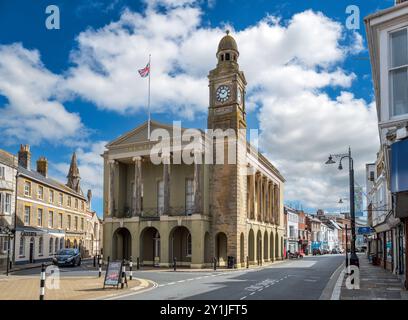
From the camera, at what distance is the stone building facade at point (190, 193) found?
37.8m

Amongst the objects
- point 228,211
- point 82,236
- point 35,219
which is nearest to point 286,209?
point 82,236

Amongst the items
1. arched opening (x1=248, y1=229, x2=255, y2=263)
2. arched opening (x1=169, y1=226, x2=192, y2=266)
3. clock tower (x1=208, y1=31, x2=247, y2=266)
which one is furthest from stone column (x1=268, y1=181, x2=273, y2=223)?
arched opening (x1=169, y1=226, x2=192, y2=266)

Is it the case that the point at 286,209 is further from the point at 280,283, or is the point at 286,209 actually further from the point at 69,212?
the point at 280,283

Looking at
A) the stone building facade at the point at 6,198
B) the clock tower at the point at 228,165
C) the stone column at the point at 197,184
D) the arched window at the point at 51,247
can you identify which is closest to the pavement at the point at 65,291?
the stone column at the point at 197,184

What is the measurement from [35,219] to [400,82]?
131 feet

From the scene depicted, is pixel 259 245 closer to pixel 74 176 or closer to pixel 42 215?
pixel 42 215

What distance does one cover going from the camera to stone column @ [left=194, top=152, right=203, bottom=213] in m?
37.5

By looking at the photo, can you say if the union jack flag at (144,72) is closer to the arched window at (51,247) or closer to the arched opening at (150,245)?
the arched opening at (150,245)

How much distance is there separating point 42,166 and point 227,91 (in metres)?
24.7

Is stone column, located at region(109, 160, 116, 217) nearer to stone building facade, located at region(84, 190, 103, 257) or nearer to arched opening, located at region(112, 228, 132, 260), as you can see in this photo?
arched opening, located at region(112, 228, 132, 260)

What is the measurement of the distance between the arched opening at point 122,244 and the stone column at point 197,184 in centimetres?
902

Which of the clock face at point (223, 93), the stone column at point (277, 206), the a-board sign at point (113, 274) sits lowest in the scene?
the a-board sign at point (113, 274)

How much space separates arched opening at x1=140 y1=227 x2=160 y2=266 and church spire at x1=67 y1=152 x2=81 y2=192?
31.2 meters

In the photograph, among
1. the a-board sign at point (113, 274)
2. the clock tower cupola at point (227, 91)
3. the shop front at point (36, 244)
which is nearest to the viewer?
the a-board sign at point (113, 274)
